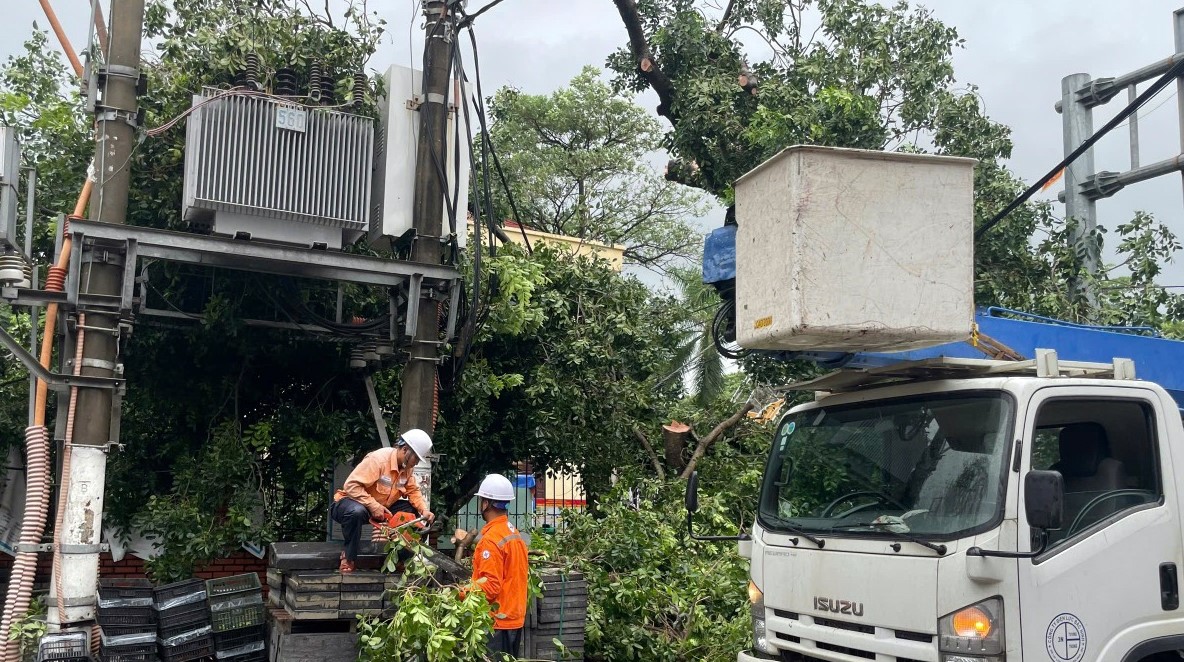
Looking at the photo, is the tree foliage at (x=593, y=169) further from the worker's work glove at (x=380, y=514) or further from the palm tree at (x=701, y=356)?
the worker's work glove at (x=380, y=514)

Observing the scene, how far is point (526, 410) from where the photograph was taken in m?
12.1

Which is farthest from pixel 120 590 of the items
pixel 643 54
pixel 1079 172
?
pixel 1079 172

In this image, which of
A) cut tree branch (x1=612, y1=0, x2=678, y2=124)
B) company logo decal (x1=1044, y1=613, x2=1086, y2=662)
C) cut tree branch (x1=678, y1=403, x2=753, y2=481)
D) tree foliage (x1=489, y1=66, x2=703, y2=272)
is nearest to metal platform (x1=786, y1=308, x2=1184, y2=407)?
company logo decal (x1=1044, y1=613, x2=1086, y2=662)

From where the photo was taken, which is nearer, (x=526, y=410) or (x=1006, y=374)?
(x=1006, y=374)

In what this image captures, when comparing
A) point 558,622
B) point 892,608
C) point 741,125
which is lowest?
point 558,622

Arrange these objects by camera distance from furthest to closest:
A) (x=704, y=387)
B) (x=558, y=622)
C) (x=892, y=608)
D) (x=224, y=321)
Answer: (x=704, y=387) → (x=224, y=321) → (x=558, y=622) → (x=892, y=608)

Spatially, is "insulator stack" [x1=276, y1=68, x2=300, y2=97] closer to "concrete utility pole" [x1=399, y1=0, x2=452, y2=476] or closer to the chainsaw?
"concrete utility pole" [x1=399, y1=0, x2=452, y2=476]

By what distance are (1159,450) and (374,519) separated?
17.8 ft

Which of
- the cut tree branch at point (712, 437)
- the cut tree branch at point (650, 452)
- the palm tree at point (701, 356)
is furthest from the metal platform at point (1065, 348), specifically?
the palm tree at point (701, 356)

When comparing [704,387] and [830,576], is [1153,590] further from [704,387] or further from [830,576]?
[704,387]

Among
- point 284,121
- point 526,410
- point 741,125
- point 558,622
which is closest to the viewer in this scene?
point 558,622

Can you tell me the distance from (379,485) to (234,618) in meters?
1.60

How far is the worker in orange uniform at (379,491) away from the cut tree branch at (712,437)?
5.04 meters

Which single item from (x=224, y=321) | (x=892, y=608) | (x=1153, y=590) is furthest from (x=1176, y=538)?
(x=224, y=321)
